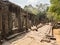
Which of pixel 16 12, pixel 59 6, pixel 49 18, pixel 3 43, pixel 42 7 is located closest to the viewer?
pixel 3 43

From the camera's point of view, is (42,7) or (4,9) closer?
(4,9)

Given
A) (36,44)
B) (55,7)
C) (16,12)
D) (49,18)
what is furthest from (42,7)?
(36,44)

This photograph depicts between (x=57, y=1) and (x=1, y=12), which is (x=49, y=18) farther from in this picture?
(x=1, y=12)

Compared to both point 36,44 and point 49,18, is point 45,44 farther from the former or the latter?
point 49,18

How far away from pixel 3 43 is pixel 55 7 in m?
20.8

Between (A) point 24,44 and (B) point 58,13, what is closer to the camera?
(A) point 24,44

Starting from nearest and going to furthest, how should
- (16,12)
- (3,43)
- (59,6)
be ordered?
(3,43), (16,12), (59,6)

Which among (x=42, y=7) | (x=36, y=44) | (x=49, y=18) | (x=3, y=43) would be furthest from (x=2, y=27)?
(x=42, y=7)

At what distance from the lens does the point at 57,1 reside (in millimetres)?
29531

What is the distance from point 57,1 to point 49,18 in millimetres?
37551

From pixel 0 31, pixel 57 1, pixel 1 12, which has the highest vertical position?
pixel 57 1

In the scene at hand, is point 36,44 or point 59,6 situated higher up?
point 59,6

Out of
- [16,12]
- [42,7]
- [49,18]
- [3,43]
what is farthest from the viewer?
[42,7]

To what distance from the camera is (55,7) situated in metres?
30.1
